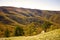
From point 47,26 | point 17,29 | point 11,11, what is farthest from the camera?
point 11,11

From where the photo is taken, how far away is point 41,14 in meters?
107

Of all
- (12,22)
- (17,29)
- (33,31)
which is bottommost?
(12,22)

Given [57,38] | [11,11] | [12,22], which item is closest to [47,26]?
[57,38]

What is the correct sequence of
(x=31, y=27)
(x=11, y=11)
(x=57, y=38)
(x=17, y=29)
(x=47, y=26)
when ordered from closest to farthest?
(x=57, y=38)
(x=17, y=29)
(x=31, y=27)
(x=47, y=26)
(x=11, y=11)

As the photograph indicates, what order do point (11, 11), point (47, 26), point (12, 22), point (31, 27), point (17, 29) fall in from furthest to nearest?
1. point (11, 11)
2. point (12, 22)
3. point (47, 26)
4. point (31, 27)
5. point (17, 29)

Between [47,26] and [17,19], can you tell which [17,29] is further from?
[17,19]

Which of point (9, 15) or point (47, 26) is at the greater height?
point (47, 26)

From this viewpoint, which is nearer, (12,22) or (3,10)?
(12,22)

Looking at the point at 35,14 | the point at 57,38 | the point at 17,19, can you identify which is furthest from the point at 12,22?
the point at 57,38

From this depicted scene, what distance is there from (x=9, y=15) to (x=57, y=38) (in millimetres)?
98201

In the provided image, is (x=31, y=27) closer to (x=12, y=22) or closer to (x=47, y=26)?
(x=47, y=26)

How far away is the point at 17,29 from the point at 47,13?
7189 centimetres

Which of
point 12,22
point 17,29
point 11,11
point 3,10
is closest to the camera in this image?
point 17,29

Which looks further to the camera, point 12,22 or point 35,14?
point 35,14
